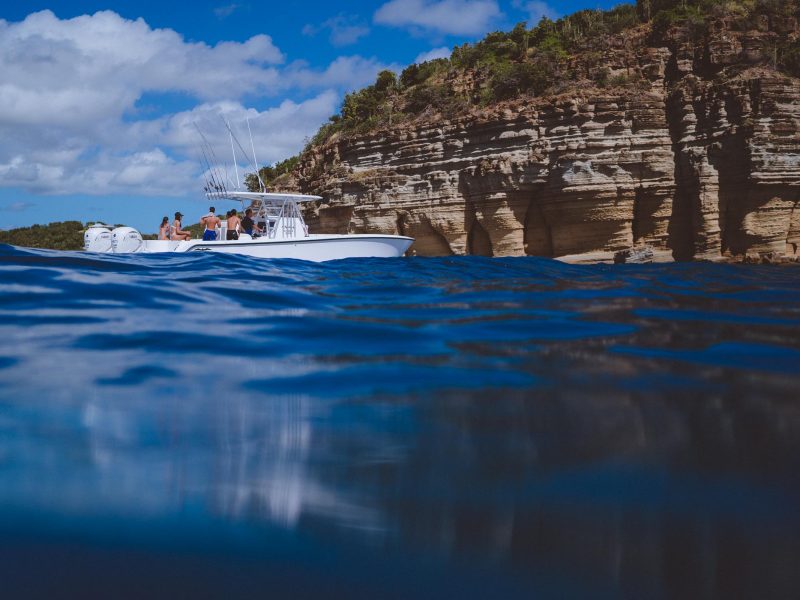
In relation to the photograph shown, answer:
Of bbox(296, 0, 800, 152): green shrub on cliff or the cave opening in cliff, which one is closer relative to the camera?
bbox(296, 0, 800, 152): green shrub on cliff

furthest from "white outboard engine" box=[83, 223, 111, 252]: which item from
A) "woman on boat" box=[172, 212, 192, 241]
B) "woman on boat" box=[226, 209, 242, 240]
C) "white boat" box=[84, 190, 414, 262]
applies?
"woman on boat" box=[226, 209, 242, 240]

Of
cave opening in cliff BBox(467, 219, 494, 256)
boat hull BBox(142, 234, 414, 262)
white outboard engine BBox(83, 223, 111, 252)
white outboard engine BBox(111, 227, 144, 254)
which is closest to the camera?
boat hull BBox(142, 234, 414, 262)

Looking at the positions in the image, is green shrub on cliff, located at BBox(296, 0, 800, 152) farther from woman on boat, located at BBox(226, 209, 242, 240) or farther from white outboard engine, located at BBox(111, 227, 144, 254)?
white outboard engine, located at BBox(111, 227, 144, 254)

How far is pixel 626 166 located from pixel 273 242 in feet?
42.1

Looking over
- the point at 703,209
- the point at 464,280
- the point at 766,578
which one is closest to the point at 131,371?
the point at 766,578

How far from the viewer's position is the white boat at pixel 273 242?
13719mm

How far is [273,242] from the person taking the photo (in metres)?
13.7

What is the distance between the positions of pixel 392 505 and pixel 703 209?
20.4 meters

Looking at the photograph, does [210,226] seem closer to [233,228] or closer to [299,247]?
[233,228]

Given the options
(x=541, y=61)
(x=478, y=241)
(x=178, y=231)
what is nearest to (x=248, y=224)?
(x=178, y=231)

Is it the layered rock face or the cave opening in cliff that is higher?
the layered rock face

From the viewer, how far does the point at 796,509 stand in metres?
1.46

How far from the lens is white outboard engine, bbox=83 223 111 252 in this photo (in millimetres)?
14461

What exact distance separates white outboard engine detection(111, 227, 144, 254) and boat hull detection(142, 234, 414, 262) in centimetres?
25
